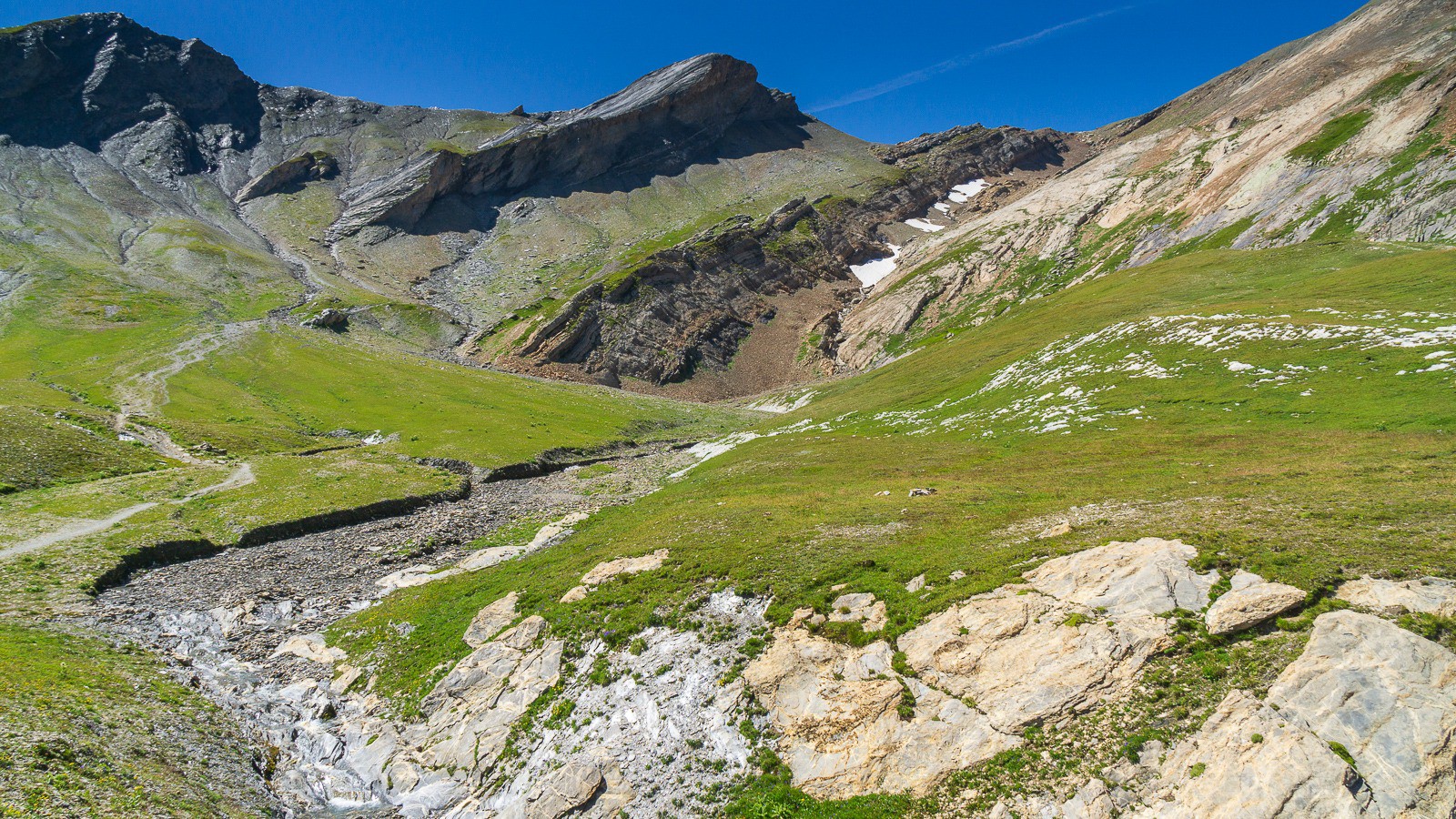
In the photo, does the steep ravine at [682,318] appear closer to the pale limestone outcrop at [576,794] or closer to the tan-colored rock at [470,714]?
the tan-colored rock at [470,714]

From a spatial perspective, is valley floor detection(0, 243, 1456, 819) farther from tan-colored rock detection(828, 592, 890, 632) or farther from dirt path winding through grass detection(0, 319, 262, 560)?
dirt path winding through grass detection(0, 319, 262, 560)

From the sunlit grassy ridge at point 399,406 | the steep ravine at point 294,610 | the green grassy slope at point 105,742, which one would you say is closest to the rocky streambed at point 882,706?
the steep ravine at point 294,610

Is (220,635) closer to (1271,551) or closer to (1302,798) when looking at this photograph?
(1302,798)

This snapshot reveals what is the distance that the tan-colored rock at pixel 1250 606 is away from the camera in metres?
14.4

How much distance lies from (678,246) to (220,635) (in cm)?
15846

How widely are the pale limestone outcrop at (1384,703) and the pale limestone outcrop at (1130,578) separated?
2.86 meters

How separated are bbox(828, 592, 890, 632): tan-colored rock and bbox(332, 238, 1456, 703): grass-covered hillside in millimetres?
483

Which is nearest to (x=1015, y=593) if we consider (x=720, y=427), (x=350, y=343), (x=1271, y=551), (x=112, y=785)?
(x=1271, y=551)

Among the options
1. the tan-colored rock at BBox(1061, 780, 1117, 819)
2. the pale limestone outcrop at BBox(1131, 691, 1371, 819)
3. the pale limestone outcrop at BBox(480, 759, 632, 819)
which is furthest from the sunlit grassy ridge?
the pale limestone outcrop at BBox(1131, 691, 1371, 819)

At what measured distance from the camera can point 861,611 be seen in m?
20.8

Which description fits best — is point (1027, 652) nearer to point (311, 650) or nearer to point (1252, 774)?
point (1252, 774)

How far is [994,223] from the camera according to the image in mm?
169000

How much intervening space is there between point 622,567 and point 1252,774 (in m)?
22.8

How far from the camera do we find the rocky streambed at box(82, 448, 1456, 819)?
11766 mm
